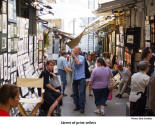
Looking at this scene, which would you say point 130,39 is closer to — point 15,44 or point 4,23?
point 15,44

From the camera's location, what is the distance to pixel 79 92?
27.2 ft

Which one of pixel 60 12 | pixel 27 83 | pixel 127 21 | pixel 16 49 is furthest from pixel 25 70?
pixel 127 21

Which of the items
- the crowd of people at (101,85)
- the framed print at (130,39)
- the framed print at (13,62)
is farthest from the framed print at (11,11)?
the framed print at (130,39)

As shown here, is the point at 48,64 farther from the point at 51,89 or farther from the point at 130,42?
→ the point at 130,42

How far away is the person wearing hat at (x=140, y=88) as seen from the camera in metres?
5.93

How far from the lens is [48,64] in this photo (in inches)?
282

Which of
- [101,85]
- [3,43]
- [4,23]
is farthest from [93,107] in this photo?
[4,23]

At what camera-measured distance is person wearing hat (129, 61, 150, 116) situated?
19.5 feet

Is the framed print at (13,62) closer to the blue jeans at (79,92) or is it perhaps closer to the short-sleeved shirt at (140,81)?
the blue jeans at (79,92)

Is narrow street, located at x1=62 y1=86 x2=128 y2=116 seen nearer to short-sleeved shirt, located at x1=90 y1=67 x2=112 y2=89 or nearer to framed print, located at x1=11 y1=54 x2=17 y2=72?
short-sleeved shirt, located at x1=90 y1=67 x2=112 y2=89

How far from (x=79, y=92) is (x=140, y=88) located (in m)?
2.52

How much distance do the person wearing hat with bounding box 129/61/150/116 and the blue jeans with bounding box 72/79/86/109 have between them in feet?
6.92

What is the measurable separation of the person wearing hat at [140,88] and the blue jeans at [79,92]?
6.92 ft

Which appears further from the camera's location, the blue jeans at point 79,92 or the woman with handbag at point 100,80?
the blue jeans at point 79,92
